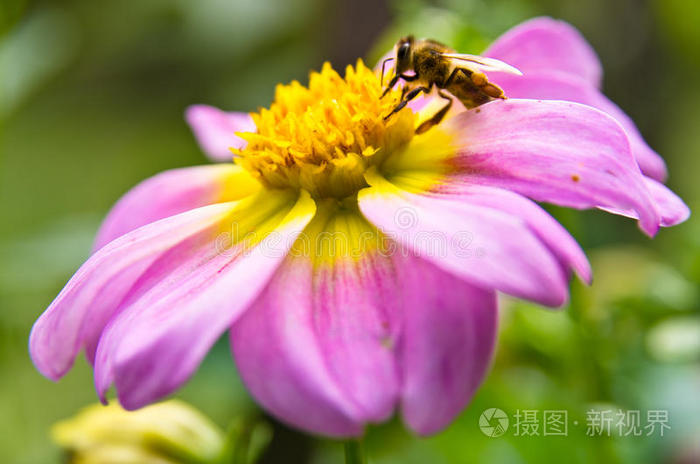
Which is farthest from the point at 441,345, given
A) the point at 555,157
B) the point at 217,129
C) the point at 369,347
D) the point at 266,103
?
the point at 266,103

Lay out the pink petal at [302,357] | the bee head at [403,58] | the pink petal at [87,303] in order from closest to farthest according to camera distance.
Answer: the pink petal at [302,357] → the pink petal at [87,303] → the bee head at [403,58]

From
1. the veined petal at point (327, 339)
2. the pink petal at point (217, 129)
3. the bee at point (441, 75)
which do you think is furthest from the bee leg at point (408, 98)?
the pink petal at point (217, 129)

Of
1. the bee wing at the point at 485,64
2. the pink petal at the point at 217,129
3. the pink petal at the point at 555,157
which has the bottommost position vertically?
the pink petal at the point at 217,129

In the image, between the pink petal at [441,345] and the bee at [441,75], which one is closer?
the pink petal at [441,345]

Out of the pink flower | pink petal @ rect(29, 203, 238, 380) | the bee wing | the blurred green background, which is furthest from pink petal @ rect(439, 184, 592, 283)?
the blurred green background

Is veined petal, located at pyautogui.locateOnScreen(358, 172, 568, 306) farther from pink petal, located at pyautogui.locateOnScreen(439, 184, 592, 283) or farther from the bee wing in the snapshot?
the bee wing

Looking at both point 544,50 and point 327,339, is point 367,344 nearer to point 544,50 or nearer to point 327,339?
point 327,339

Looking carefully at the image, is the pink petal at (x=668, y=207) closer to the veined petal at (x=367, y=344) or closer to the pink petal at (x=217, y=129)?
the veined petal at (x=367, y=344)

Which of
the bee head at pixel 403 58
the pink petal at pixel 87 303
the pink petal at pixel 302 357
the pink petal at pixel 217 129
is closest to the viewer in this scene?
the pink petal at pixel 302 357
